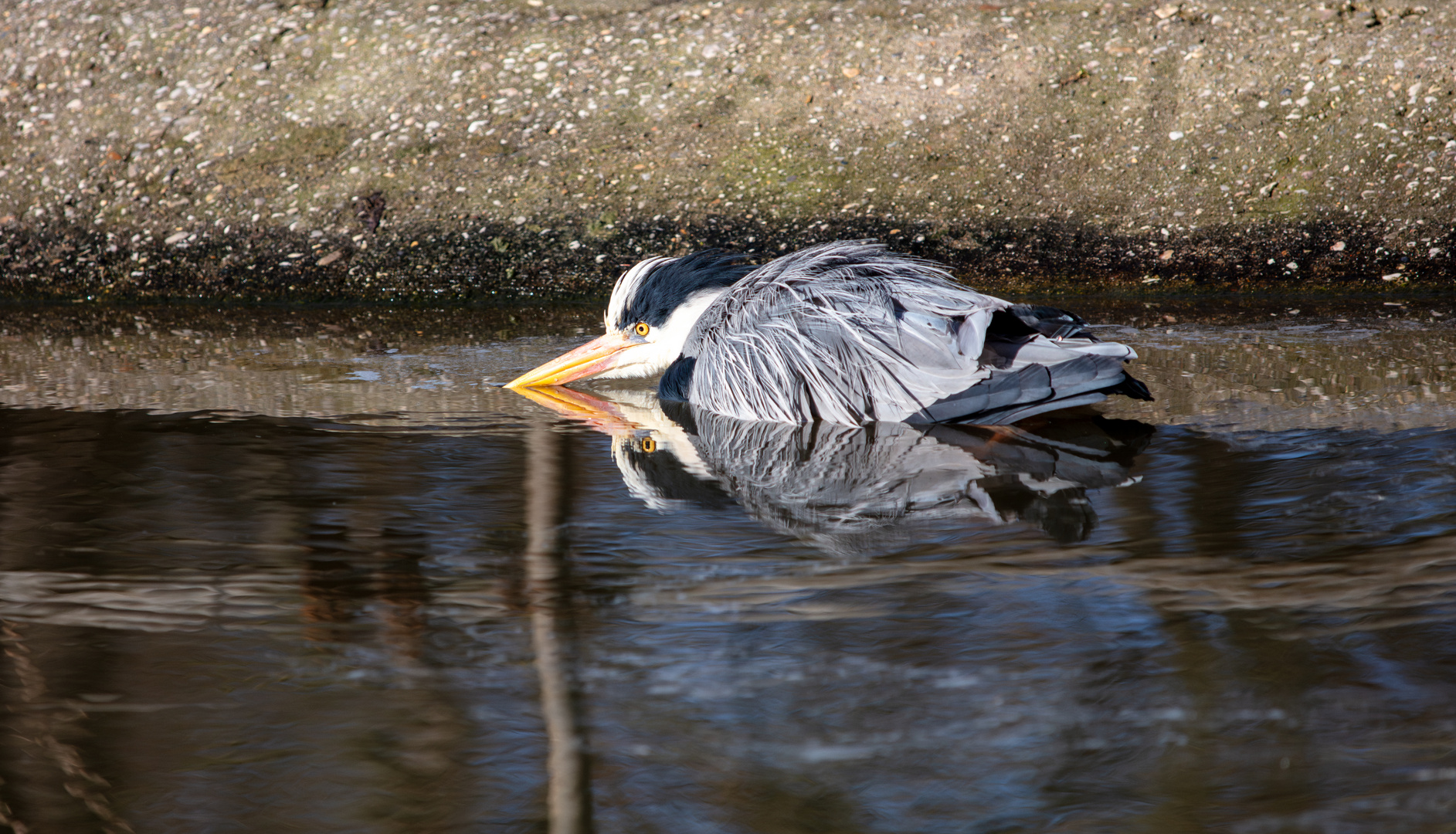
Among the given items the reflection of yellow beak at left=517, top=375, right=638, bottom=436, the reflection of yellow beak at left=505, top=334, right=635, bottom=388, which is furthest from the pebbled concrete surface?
the reflection of yellow beak at left=517, top=375, right=638, bottom=436

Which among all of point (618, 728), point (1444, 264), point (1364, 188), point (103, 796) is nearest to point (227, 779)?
point (103, 796)

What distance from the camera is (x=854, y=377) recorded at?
3.94 metres

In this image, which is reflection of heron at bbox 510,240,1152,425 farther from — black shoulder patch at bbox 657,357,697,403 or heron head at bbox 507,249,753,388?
heron head at bbox 507,249,753,388

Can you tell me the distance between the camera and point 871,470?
Answer: 3.44 meters

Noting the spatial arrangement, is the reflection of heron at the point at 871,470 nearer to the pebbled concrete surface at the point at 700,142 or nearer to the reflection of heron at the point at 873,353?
the reflection of heron at the point at 873,353

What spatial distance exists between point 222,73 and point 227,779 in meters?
6.97

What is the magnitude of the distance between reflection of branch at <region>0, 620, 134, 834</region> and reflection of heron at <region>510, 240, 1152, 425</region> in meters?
2.44

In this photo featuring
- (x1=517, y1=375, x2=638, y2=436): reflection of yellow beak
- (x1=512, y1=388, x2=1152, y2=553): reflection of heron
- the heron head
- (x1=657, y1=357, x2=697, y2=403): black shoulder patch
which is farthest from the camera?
the heron head

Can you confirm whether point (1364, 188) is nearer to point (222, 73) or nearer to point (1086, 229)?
point (1086, 229)

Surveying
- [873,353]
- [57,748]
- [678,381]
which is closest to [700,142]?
[678,381]

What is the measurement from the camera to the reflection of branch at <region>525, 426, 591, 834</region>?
1783mm

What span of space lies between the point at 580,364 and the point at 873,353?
1330mm

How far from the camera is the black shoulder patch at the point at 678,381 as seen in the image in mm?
4523

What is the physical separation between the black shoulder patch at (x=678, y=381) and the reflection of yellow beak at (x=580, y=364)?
0.26 metres
